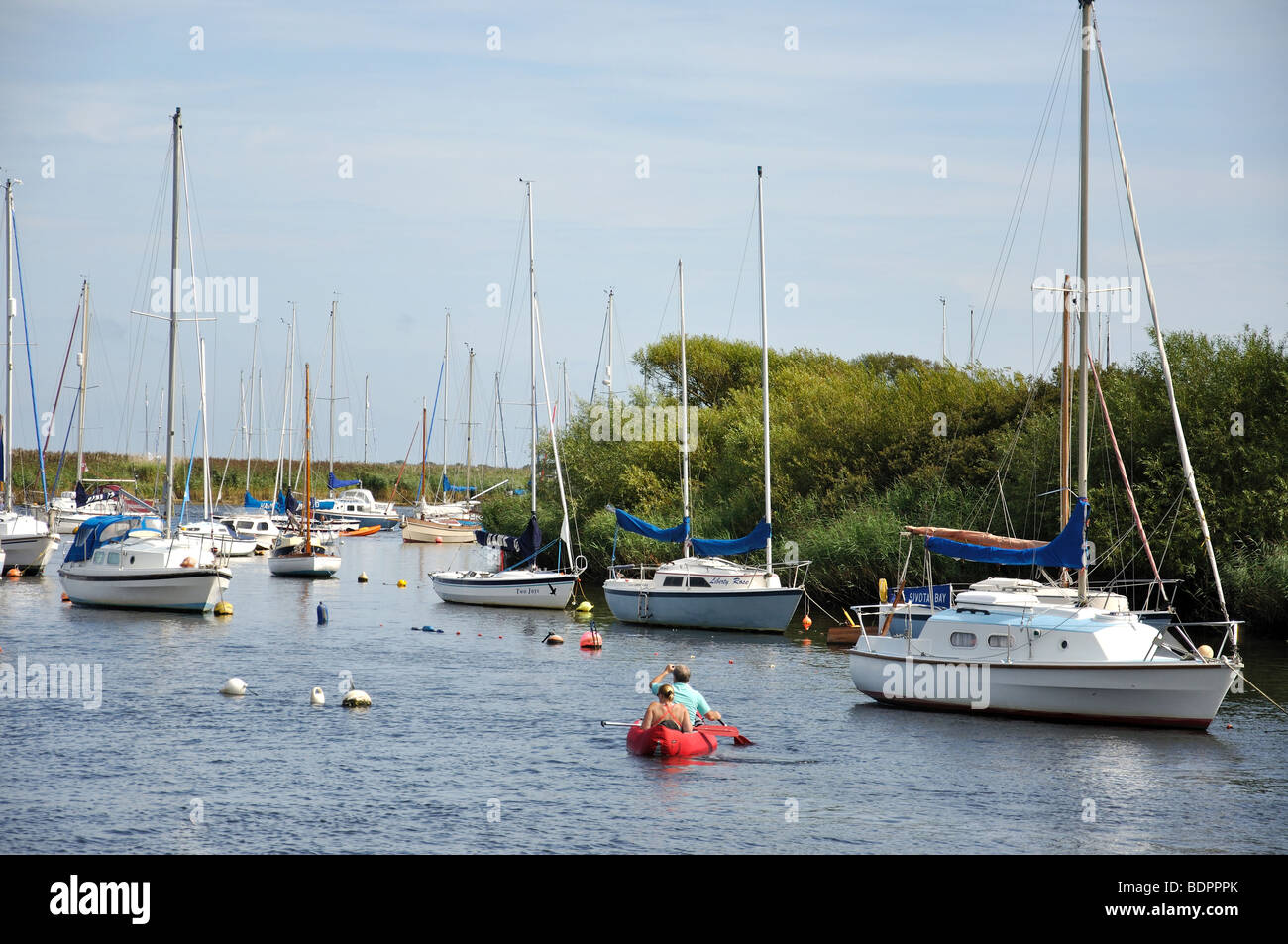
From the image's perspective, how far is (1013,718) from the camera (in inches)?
1071

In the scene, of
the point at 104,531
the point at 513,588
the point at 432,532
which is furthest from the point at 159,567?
the point at 432,532

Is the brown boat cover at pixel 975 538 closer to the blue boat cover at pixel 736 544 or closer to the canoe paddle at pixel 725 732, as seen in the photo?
the canoe paddle at pixel 725 732

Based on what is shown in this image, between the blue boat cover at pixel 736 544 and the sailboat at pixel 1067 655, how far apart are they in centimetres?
1491

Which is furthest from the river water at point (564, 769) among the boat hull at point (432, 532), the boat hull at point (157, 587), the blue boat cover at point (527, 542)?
the boat hull at point (432, 532)

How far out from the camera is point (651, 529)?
1978 inches

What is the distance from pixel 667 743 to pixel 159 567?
97.2 ft

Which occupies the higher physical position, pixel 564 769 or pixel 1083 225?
pixel 1083 225

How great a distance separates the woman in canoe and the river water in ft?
2.39

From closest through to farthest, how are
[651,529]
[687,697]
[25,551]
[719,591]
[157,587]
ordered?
[687,697] < [719,591] < [157,587] < [651,529] < [25,551]

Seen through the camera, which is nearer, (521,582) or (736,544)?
(736,544)

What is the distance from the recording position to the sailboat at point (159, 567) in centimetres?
4362

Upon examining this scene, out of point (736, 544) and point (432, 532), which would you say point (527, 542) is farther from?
point (432, 532)
